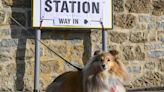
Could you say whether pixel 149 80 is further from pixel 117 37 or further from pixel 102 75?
pixel 102 75

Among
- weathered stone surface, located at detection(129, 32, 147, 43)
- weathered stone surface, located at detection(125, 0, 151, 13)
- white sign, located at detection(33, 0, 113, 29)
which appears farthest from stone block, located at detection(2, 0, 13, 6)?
weathered stone surface, located at detection(129, 32, 147, 43)

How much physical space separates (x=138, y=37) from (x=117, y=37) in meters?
0.51

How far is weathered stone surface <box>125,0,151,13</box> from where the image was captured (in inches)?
393

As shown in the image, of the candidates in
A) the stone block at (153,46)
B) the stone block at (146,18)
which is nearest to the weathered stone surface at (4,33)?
the stone block at (146,18)

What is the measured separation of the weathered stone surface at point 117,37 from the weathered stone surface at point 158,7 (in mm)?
894

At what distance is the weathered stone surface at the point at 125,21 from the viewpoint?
9871 millimetres

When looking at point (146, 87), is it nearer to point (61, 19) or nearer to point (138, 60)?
point (138, 60)

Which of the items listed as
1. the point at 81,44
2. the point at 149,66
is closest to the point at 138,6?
the point at 149,66

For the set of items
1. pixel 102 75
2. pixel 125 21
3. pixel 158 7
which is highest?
pixel 158 7

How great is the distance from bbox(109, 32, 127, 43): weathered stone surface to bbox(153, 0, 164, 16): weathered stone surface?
2.93ft

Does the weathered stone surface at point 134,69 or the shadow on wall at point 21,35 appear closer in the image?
the shadow on wall at point 21,35

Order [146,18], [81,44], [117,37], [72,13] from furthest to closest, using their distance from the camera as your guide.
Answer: [146,18] < [117,37] < [81,44] < [72,13]

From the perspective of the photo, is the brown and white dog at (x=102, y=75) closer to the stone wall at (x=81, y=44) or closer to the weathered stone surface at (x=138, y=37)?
the stone wall at (x=81, y=44)

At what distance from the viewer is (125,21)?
993 cm
